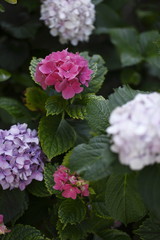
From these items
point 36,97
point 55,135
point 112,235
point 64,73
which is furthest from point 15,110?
point 112,235

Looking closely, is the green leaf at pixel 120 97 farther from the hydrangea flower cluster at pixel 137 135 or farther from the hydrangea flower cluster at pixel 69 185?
the hydrangea flower cluster at pixel 69 185

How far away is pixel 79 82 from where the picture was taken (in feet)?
4.36

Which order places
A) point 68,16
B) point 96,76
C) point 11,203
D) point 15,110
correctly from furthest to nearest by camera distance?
point 68,16, point 15,110, point 96,76, point 11,203

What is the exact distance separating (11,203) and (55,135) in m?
0.26

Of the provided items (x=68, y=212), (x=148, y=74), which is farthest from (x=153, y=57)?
(x=68, y=212)

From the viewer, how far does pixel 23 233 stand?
4.34 feet

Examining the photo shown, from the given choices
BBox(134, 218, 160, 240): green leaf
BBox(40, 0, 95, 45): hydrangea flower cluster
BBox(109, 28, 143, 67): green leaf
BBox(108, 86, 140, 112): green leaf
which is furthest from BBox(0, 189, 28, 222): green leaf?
BBox(109, 28, 143, 67): green leaf

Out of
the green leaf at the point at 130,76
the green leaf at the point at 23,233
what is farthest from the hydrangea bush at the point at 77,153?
the green leaf at the point at 130,76

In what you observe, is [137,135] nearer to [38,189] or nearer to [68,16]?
[38,189]

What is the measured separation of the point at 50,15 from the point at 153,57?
1.82ft

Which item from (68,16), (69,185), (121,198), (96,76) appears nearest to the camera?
(121,198)

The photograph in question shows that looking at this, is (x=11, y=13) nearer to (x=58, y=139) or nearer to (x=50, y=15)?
(x=50, y=15)

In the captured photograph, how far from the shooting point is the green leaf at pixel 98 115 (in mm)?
1189

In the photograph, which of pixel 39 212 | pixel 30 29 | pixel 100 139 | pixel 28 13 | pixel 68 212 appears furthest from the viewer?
pixel 28 13
